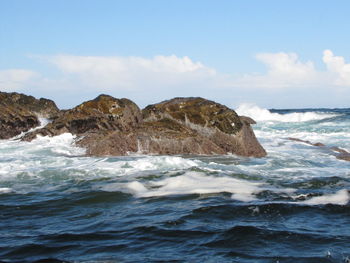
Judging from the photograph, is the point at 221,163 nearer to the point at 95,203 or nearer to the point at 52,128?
the point at 95,203

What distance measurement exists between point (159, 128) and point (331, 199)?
30.8 feet

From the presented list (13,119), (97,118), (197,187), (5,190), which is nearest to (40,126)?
(13,119)

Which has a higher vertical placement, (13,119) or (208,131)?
(13,119)

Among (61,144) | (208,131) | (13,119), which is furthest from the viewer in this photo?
(13,119)

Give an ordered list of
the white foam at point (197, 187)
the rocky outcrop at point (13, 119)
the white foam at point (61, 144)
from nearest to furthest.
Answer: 1. the white foam at point (197, 187)
2. the white foam at point (61, 144)
3. the rocky outcrop at point (13, 119)

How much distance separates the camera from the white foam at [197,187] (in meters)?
8.79

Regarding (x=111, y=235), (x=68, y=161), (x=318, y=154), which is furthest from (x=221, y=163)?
(x=111, y=235)

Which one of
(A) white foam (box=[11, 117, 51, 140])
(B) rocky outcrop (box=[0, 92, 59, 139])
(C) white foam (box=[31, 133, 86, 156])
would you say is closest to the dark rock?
(C) white foam (box=[31, 133, 86, 156])

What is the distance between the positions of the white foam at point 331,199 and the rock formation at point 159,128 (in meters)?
8.05

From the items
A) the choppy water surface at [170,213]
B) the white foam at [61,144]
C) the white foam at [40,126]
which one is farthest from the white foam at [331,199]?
the white foam at [40,126]

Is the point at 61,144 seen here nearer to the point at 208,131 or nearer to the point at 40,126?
the point at 208,131

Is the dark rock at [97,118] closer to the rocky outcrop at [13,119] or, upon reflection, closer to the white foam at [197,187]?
the rocky outcrop at [13,119]

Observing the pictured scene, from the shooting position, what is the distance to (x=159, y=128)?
1677cm

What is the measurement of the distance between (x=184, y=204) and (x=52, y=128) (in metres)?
12.9
